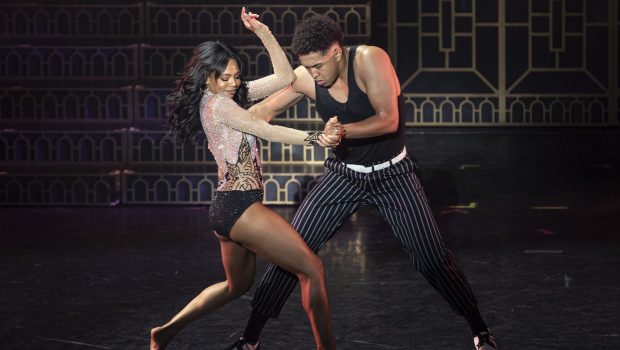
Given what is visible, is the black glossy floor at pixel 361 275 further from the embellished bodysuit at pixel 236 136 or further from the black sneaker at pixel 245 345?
the embellished bodysuit at pixel 236 136

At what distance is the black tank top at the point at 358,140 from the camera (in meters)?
4.97

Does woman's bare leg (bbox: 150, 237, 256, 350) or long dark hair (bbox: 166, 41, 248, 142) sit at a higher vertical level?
long dark hair (bbox: 166, 41, 248, 142)

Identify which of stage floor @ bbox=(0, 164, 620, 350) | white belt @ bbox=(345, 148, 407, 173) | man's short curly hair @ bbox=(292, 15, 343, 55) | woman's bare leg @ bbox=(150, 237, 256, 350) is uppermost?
man's short curly hair @ bbox=(292, 15, 343, 55)

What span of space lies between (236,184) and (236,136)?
0.70ft

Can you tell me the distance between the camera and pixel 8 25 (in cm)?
1088

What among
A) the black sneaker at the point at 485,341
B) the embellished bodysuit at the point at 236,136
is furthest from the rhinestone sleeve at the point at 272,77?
the black sneaker at the point at 485,341

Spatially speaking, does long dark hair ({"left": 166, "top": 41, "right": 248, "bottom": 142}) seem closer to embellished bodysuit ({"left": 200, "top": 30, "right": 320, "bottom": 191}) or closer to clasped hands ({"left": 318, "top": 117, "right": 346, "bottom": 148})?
embellished bodysuit ({"left": 200, "top": 30, "right": 320, "bottom": 191})

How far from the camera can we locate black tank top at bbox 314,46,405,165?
4.97 m

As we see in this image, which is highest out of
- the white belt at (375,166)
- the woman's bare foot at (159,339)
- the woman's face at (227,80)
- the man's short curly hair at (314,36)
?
the man's short curly hair at (314,36)

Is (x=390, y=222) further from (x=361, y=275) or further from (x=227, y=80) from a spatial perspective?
(x=361, y=275)

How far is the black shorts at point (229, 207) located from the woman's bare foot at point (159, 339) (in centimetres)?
60

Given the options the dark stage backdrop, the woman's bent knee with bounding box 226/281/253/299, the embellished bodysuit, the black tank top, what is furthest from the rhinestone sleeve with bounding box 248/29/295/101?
the dark stage backdrop

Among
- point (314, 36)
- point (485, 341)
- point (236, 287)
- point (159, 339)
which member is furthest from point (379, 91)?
point (159, 339)

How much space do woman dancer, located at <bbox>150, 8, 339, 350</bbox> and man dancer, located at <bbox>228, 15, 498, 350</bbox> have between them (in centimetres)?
27
